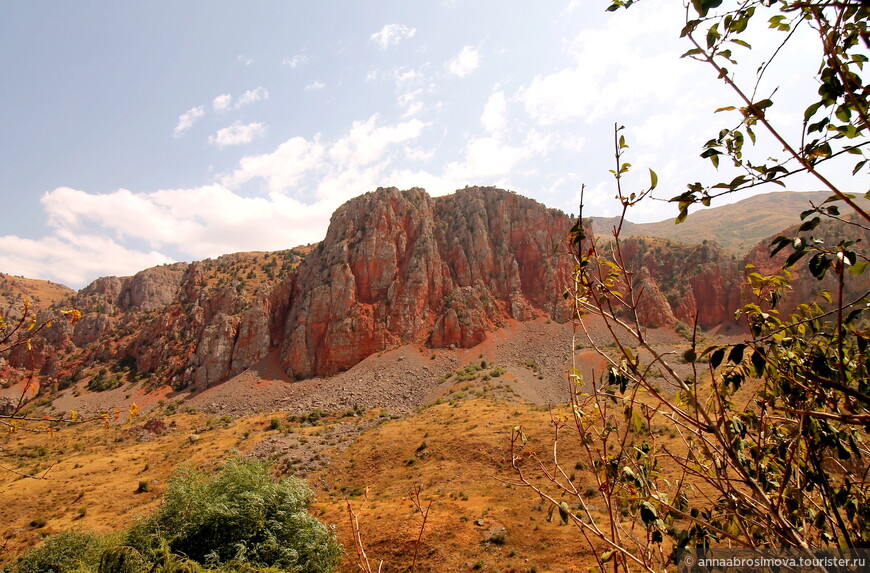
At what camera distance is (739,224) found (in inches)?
4210

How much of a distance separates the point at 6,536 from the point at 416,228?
43.9 meters

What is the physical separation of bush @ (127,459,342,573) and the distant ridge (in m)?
80.9

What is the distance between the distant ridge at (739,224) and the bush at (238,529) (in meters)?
80.9

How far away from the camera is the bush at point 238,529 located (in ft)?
33.7

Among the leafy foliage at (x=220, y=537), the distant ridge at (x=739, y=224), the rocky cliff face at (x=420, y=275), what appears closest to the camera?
the leafy foliage at (x=220, y=537)

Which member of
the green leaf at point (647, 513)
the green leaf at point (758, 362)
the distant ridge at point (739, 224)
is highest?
the distant ridge at point (739, 224)

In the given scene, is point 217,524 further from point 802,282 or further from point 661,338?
point 802,282

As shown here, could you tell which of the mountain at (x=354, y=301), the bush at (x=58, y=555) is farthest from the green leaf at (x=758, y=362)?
the mountain at (x=354, y=301)

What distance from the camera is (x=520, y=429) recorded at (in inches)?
125

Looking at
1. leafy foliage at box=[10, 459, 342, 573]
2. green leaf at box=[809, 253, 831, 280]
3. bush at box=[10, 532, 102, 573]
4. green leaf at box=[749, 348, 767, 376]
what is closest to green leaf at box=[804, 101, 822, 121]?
green leaf at box=[809, 253, 831, 280]

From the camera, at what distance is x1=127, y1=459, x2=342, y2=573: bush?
1026cm

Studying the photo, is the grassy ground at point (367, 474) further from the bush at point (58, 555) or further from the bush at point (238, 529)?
the bush at point (238, 529)

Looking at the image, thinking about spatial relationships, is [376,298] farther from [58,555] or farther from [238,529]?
[238,529]

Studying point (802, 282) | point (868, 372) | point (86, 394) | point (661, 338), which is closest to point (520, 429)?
point (868, 372)
